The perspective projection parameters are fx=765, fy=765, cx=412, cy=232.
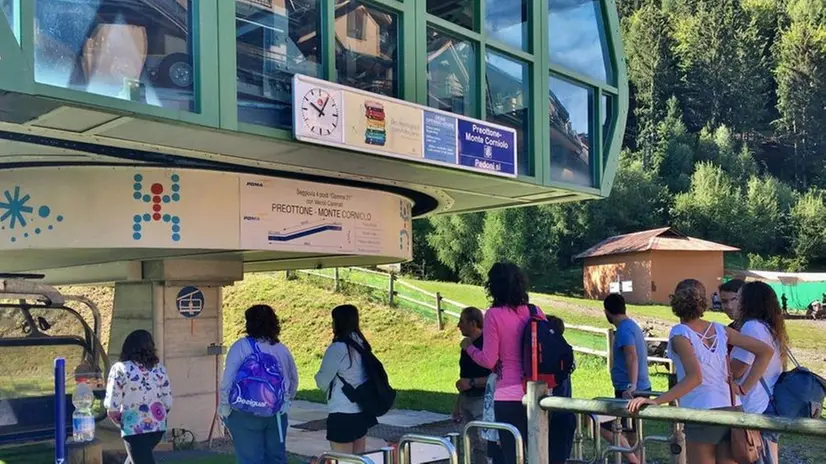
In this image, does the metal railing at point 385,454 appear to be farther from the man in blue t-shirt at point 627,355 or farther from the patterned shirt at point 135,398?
the man in blue t-shirt at point 627,355

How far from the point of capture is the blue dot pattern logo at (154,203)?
738 cm

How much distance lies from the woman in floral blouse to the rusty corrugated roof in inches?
1509

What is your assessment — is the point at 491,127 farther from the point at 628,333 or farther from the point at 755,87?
the point at 755,87

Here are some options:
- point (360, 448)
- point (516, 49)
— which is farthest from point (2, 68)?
point (516, 49)

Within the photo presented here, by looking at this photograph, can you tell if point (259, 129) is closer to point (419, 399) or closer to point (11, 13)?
point (11, 13)

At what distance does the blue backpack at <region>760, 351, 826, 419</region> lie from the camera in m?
5.20

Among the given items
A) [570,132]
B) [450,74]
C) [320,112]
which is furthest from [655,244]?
[320,112]

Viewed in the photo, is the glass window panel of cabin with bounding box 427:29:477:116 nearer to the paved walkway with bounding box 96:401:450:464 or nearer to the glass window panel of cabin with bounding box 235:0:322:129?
the glass window panel of cabin with bounding box 235:0:322:129

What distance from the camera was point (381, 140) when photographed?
7277 millimetres

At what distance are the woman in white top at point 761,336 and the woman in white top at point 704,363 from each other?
0.45 feet

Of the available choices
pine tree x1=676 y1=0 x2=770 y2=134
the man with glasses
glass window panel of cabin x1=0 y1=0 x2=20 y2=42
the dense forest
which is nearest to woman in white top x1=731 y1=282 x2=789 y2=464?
the man with glasses

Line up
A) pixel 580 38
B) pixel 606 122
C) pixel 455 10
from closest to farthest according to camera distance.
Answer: pixel 455 10 < pixel 580 38 < pixel 606 122

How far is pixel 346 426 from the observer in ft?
19.9

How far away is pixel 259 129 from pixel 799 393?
4.56 m
